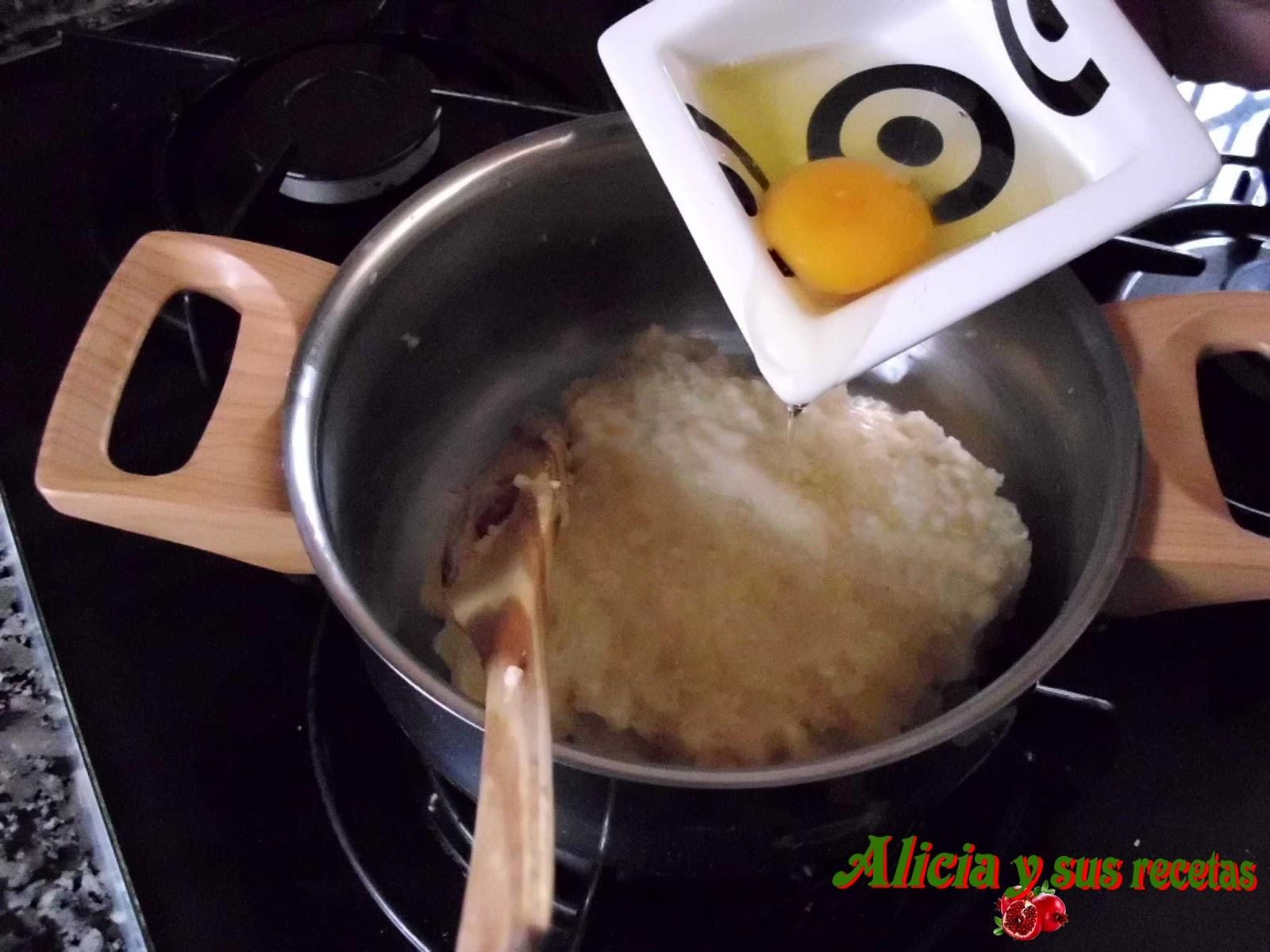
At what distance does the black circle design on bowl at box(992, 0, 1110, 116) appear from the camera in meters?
0.62

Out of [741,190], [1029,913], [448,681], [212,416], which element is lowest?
[1029,913]

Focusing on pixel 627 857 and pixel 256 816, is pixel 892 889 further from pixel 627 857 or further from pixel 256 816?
pixel 256 816

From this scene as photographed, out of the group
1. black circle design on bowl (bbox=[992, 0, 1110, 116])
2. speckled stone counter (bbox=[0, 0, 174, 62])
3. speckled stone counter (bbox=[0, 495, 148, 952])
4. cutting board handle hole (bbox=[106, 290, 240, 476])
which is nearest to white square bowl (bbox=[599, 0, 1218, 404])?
black circle design on bowl (bbox=[992, 0, 1110, 116])

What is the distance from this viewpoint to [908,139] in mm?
707

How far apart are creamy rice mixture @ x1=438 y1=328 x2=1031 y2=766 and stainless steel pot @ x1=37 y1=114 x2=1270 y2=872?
2.1 inches

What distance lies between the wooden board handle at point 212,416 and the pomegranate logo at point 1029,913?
0.48 metres

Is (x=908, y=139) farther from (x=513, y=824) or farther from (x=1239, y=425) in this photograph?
(x=513, y=824)

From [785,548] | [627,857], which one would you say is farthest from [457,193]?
[627,857]

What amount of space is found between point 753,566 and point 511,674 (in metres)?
0.27

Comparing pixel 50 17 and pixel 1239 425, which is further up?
pixel 50 17

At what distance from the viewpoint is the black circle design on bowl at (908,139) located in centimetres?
70

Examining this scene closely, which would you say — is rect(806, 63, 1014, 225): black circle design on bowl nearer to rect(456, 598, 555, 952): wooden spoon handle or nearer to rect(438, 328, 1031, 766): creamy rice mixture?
rect(438, 328, 1031, 766): creamy rice mixture

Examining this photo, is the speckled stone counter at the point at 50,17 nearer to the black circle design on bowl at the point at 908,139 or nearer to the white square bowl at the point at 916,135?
the white square bowl at the point at 916,135

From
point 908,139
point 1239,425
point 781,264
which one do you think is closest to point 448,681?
point 781,264
